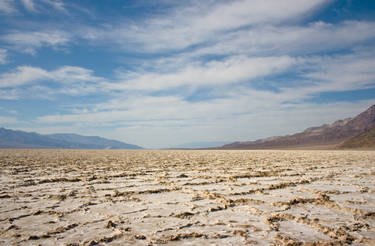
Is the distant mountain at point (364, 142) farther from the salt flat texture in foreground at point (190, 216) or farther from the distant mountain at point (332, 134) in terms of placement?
the salt flat texture in foreground at point (190, 216)

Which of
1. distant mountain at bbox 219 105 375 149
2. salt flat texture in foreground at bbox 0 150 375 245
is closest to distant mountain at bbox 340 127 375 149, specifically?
distant mountain at bbox 219 105 375 149

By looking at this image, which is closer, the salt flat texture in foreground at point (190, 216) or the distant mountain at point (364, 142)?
the salt flat texture in foreground at point (190, 216)

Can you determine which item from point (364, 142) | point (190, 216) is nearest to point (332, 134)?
point (364, 142)

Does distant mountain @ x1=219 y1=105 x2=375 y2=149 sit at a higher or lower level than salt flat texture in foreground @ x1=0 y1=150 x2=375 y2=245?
higher

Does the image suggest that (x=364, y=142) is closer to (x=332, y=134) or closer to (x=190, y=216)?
(x=332, y=134)

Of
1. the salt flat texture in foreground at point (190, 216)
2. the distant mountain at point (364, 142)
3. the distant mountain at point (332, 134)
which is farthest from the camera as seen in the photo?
the distant mountain at point (332, 134)

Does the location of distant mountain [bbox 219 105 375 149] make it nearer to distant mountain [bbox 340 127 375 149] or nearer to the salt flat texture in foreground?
distant mountain [bbox 340 127 375 149]

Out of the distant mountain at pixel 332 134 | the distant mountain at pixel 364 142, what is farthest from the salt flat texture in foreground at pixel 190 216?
the distant mountain at pixel 332 134

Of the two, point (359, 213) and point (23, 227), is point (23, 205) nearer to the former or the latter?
point (23, 227)

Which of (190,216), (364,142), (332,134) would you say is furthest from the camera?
(332,134)

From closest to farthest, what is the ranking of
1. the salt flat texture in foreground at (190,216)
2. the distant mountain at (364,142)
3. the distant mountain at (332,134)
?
the salt flat texture in foreground at (190,216)
the distant mountain at (364,142)
the distant mountain at (332,134)

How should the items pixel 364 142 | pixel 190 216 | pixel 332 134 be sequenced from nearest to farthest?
pixel 190 216
pixel 364 142
pixel 332 134

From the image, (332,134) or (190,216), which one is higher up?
(332,134)

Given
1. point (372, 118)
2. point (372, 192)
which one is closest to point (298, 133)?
point (372, 118)
